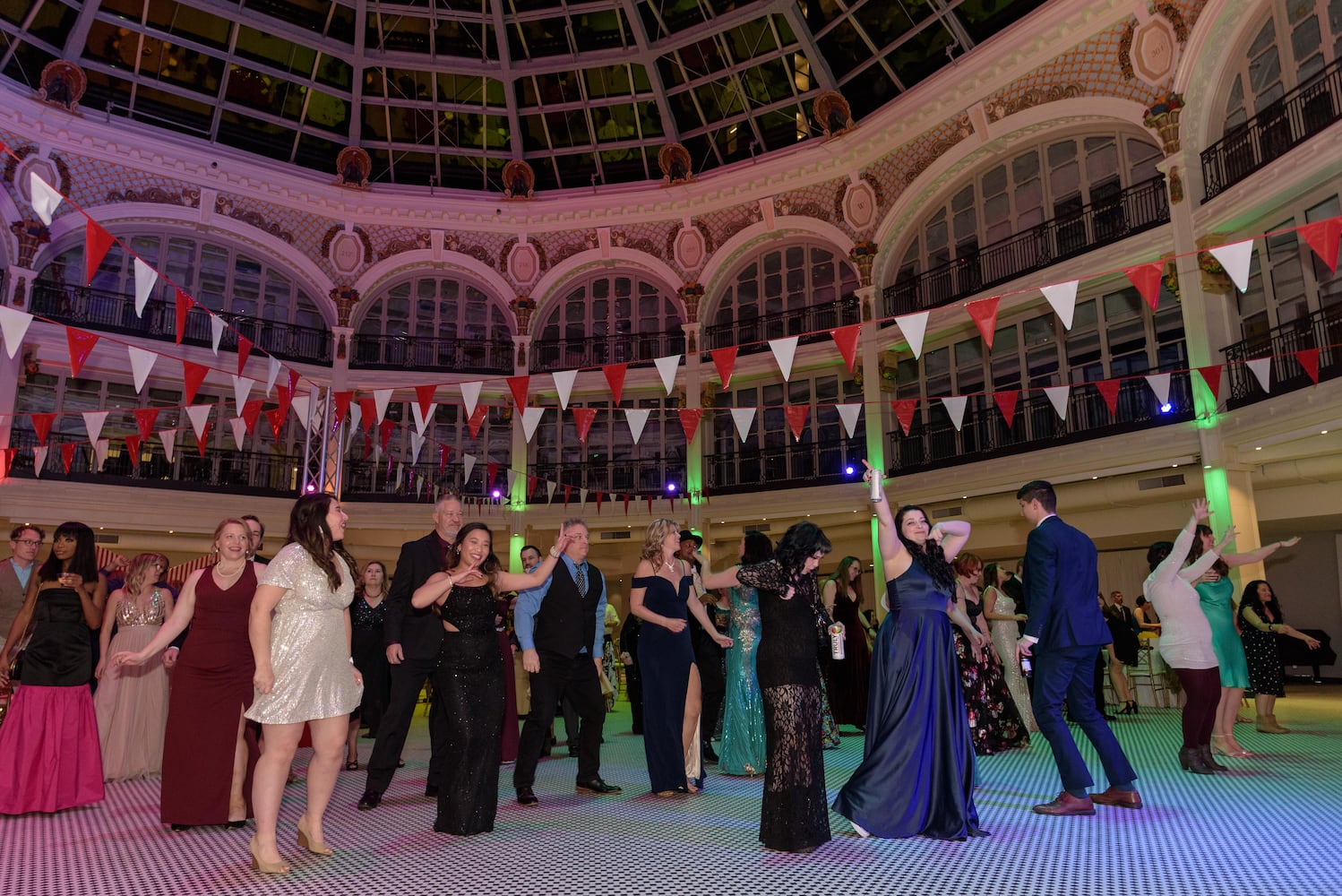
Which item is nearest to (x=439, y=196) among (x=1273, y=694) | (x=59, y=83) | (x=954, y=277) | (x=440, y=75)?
(x=440, y=75)

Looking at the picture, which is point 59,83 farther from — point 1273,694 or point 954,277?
point 1273,694

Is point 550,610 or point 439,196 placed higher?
point 439,196

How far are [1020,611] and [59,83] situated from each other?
1679 centimetres

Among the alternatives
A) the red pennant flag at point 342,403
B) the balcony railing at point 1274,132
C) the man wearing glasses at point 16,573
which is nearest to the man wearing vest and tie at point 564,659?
the man wearing glasses at point 16,573

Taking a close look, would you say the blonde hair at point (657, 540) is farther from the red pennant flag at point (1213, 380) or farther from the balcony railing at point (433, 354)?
the balcony railing at point (433, 354)

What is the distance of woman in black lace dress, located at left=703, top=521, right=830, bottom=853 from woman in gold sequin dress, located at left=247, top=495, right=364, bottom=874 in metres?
1.68

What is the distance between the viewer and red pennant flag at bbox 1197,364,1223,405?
10527mm

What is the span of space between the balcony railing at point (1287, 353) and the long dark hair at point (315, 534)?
985 cm

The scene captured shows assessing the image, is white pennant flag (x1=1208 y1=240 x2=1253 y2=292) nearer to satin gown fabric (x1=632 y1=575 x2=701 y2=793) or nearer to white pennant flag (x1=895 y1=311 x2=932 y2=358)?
white pennant flag (x1=895 y1=311 x2=932 y2=358)

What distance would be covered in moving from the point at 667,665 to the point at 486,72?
603 inches

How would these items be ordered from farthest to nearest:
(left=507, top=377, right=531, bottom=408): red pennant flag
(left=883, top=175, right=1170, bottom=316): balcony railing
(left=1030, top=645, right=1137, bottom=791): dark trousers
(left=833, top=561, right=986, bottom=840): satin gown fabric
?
(left=883, top=175, right=1170, bottom=316): balcony railing, (left=507, top=377, right=531, bottom=408): red pennant flag, (left=1030, top=645, right=1137, bottom=791): dark trousers, (left=833, top=561, right=986, bottom=840): satin gown fabric

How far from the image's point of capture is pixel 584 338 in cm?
1817

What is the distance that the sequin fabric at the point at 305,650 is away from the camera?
139 inches

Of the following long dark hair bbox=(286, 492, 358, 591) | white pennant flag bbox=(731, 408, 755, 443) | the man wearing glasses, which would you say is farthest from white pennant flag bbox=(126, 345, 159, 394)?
white pennant flag bbox=(731, 408, 755, 443)
